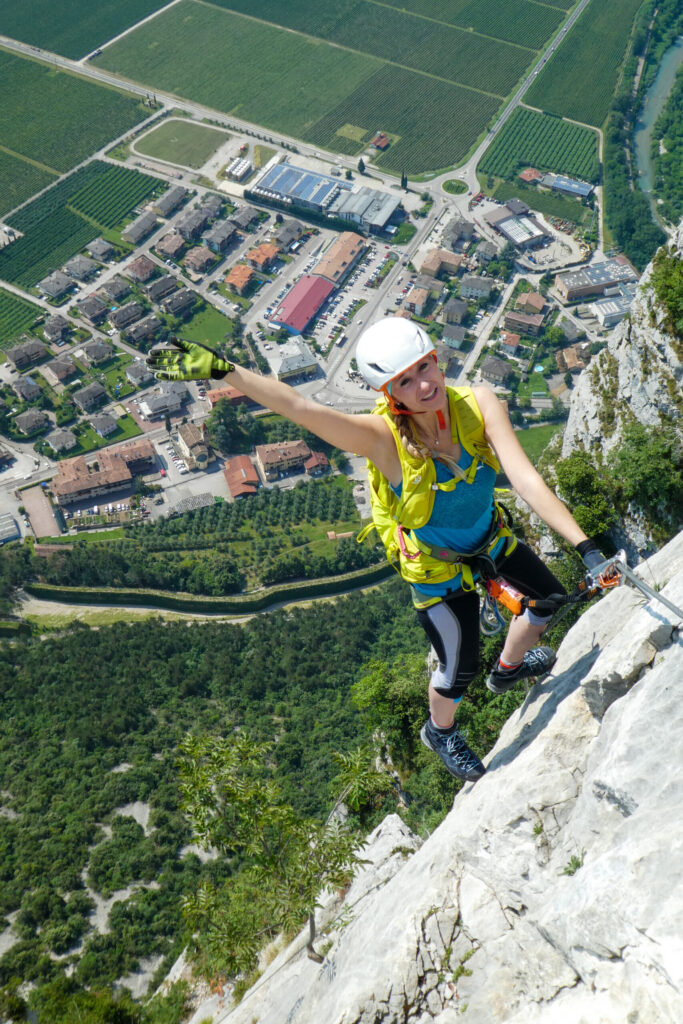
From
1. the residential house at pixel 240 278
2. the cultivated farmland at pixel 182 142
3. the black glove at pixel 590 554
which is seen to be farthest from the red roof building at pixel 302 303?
the black glove at pixel 590 554

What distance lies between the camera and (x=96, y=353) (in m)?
73.0

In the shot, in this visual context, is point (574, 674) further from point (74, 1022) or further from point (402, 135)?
point (402, 135)

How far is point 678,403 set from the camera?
874 inches

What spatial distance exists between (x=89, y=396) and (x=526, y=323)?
42934 millimetres

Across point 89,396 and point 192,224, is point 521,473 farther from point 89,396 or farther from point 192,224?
point 192,224

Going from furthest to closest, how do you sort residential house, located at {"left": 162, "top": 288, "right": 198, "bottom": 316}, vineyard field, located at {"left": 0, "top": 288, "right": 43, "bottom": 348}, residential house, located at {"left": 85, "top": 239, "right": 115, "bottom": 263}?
1. residential house, located at {"left": 85, "top": 239, "right": 115, "bottom": 263}
2. residential house, located at {"left": 162, "top": 288, "right": 198, "bottom": 316}
3. vineyard field, located at {"left": 0, "top": 288, "right": 43, "bottom": 348}

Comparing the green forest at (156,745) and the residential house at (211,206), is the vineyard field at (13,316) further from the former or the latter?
the green forest at (156,745)

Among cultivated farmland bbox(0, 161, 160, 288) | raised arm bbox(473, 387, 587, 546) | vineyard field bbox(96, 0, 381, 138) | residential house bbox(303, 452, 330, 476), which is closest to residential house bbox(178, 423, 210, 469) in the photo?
residential house bbox(303, 452, 330, 476)

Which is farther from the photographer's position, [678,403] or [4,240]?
[4,240]

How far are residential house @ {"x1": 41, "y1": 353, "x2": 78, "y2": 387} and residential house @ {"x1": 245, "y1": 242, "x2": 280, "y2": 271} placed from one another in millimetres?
22538

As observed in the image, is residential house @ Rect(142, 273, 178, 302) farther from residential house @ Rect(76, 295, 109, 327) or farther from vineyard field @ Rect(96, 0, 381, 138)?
vineyard field @ Rect(96, 0, 381, 138)

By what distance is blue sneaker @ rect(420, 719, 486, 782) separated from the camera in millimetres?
11875

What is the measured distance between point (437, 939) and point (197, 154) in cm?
9968

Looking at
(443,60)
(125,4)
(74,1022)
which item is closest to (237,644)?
Answer: (74,1022)
